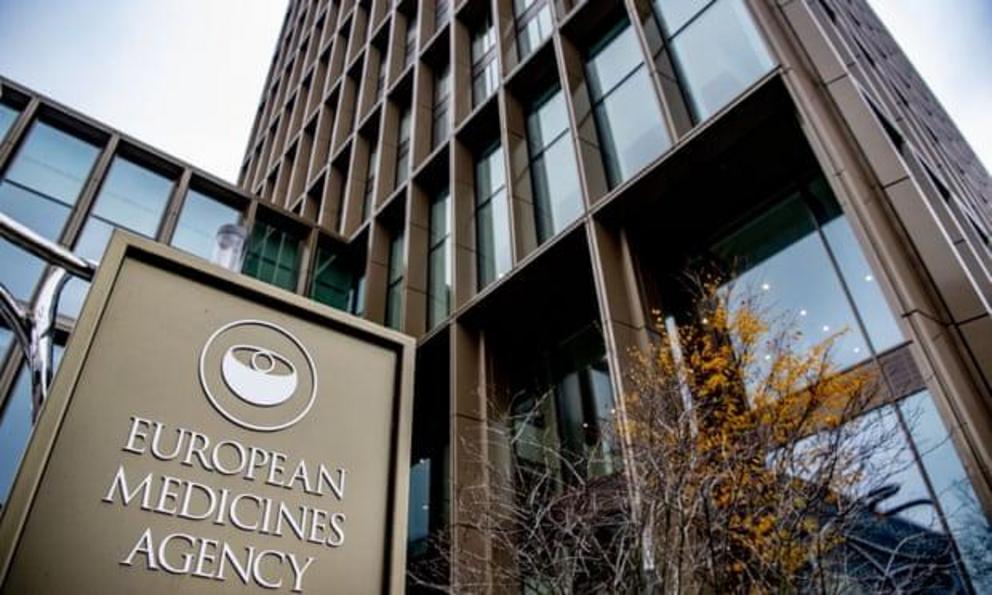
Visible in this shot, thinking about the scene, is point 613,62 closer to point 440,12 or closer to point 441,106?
point 441,106

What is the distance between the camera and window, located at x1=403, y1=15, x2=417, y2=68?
25.4 metres

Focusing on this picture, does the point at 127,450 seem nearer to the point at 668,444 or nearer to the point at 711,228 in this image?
the point at 668,444

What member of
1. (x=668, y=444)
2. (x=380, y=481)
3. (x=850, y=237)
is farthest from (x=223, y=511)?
(x=850, y=237)

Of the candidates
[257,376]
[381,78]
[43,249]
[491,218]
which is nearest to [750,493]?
[257,376]

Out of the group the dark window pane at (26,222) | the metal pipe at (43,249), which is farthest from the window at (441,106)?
the metal pipe at (43,249)

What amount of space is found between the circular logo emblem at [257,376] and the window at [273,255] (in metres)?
20.0

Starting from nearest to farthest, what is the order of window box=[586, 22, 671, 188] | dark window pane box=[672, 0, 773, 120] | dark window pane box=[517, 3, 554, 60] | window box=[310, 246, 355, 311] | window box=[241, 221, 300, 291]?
dark window pane box=[672, 0, 773, 120], window box=[586, 22, 671, 188], dark window pane box=[517, 3, 554, 60], window box=[241, 221, 300, 291], window box=[310, 246, 355, 311]

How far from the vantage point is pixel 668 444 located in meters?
7.50

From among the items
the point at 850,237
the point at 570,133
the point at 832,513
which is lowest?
the point at 832,513

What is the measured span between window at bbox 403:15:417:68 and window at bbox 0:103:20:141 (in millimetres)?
12836

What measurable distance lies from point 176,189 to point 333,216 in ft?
20.4

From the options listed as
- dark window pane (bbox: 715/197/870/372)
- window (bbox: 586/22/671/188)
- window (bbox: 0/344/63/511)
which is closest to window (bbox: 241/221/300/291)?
window (bbox: 0/344/63/511)

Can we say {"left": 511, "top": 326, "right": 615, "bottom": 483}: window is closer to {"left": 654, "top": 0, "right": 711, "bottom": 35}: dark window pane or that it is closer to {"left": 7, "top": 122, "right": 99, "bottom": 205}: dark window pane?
{"left": 654, "top": 0, "right": 711, "bottom": 35}: dark window pane

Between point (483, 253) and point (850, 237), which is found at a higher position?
point (483, 253)
